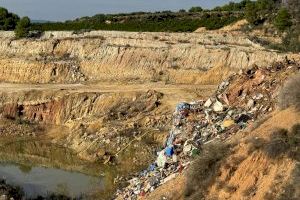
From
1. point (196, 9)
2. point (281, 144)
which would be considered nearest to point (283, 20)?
point (196, 9)

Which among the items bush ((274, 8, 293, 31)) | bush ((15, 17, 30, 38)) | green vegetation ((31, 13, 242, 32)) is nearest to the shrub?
bush ((274, 8, 293, 31))

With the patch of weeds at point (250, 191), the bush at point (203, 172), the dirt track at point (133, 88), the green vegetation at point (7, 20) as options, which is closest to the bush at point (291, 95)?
the bush at point (203, 172)

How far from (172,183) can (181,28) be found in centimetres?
4684

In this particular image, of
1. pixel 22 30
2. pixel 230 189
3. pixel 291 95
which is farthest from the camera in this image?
pixel 22 30

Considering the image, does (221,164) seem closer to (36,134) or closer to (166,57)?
(36,134)

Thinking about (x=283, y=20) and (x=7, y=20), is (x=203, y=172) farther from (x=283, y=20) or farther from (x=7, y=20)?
(x=7, y=20)

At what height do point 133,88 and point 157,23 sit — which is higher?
point 157,23

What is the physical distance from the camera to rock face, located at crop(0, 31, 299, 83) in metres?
50.5

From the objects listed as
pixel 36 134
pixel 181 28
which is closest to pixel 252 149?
pixel 36 134

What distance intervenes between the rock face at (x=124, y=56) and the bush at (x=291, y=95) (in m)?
24.8

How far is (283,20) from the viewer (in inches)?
2251

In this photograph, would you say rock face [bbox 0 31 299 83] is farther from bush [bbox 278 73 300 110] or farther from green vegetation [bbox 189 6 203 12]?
green vegetation [bbox 189 6 203 12]

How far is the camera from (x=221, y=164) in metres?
21.4

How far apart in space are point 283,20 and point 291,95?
36.5 m
